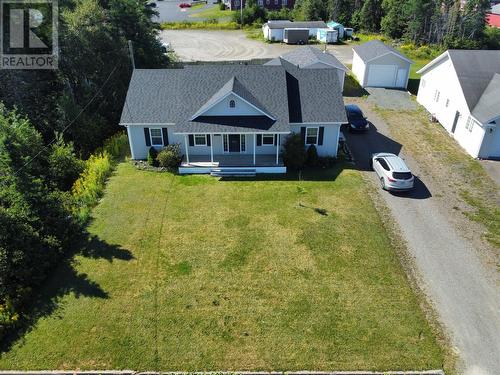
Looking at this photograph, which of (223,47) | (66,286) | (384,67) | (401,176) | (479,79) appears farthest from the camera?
(223,47)

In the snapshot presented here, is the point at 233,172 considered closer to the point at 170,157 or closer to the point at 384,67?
the point at 170,157

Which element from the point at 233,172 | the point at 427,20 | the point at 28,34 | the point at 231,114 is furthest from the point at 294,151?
the point at 427,20

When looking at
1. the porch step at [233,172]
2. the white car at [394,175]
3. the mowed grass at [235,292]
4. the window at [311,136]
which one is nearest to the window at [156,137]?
the porch step at [233,172]

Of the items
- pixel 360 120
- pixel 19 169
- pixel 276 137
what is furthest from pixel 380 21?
pixel 19 169

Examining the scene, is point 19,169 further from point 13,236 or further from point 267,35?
point 267,35

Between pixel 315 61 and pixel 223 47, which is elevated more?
pixel 315 61

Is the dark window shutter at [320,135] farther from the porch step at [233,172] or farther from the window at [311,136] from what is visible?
→ the porch step at [233,172]
